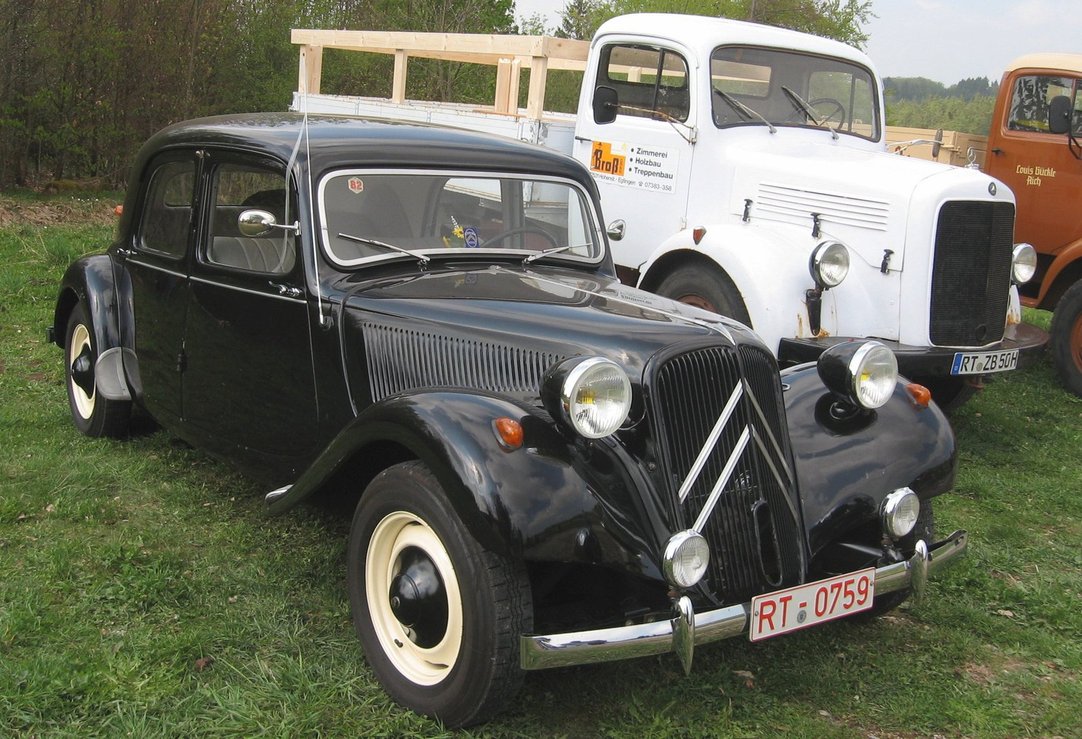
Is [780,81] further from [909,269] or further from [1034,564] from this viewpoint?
[1034,564]

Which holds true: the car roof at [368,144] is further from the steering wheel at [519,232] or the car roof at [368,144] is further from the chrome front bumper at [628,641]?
the chrome front bumper at [628,641]

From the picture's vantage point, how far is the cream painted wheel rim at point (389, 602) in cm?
289

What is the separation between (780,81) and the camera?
6672mm

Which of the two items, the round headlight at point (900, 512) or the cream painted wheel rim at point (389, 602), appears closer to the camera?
the cream painted wheel rim at point (389, 602)

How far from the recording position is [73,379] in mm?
5324

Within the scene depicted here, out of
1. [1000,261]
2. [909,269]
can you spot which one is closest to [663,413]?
[909,269]

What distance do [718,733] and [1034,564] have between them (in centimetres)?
207

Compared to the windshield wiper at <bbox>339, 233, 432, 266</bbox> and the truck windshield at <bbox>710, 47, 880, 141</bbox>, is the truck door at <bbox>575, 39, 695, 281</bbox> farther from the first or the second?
the windshield wiper at <bbox>339, 233, 432, 266</bbox>

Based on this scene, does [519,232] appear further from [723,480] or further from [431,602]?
[431,602]

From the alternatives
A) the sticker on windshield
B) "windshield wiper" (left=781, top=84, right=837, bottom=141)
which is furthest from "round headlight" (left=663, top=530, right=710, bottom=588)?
"windshield wiper" (left=781, top=84, right=837, bottom=141)

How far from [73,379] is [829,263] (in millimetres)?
3910

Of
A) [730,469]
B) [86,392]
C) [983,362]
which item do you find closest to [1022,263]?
[983,362]

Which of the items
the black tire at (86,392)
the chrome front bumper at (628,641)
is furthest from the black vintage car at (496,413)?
the black tire at (86,392)

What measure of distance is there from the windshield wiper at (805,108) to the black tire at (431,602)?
4.59 meters
